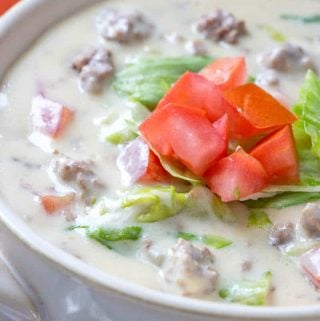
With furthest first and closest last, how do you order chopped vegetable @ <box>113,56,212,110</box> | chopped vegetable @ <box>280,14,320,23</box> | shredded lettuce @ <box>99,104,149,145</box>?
chopped vegetable @ <box>280,14,320,23</box>, chopped vegetable @ <box>113,56,212,110</box>, shredded lettuce @ <box>99,104,149,145</box>

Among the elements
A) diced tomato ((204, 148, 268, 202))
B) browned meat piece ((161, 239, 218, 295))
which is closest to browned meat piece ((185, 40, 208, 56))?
diced tomato ((204, 148, 268, 202))

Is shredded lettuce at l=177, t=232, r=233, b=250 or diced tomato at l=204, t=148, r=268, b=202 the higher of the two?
diced tomato at l=204, t=148, r=268, b=202

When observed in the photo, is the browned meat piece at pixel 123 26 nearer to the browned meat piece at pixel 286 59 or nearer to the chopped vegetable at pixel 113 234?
the browned meat piece at pixel 286 59

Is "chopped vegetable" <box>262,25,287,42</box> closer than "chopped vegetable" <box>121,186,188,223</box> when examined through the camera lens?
No

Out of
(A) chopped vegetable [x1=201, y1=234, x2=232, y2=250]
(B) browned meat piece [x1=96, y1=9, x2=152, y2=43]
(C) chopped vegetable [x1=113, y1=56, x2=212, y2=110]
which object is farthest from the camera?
(B) browned meat piece [x1=96, y1=9, x2=152, y2=43]

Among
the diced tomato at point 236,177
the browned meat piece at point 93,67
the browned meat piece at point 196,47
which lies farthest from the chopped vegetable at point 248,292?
the browned meat piece at point 196,47

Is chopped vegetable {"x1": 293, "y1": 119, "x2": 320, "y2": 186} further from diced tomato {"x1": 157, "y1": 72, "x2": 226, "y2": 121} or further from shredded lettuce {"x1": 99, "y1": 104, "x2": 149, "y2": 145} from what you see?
shredded lettuce {"x1": 99, "y1": 104, "x2": 149, "y2": 145}
